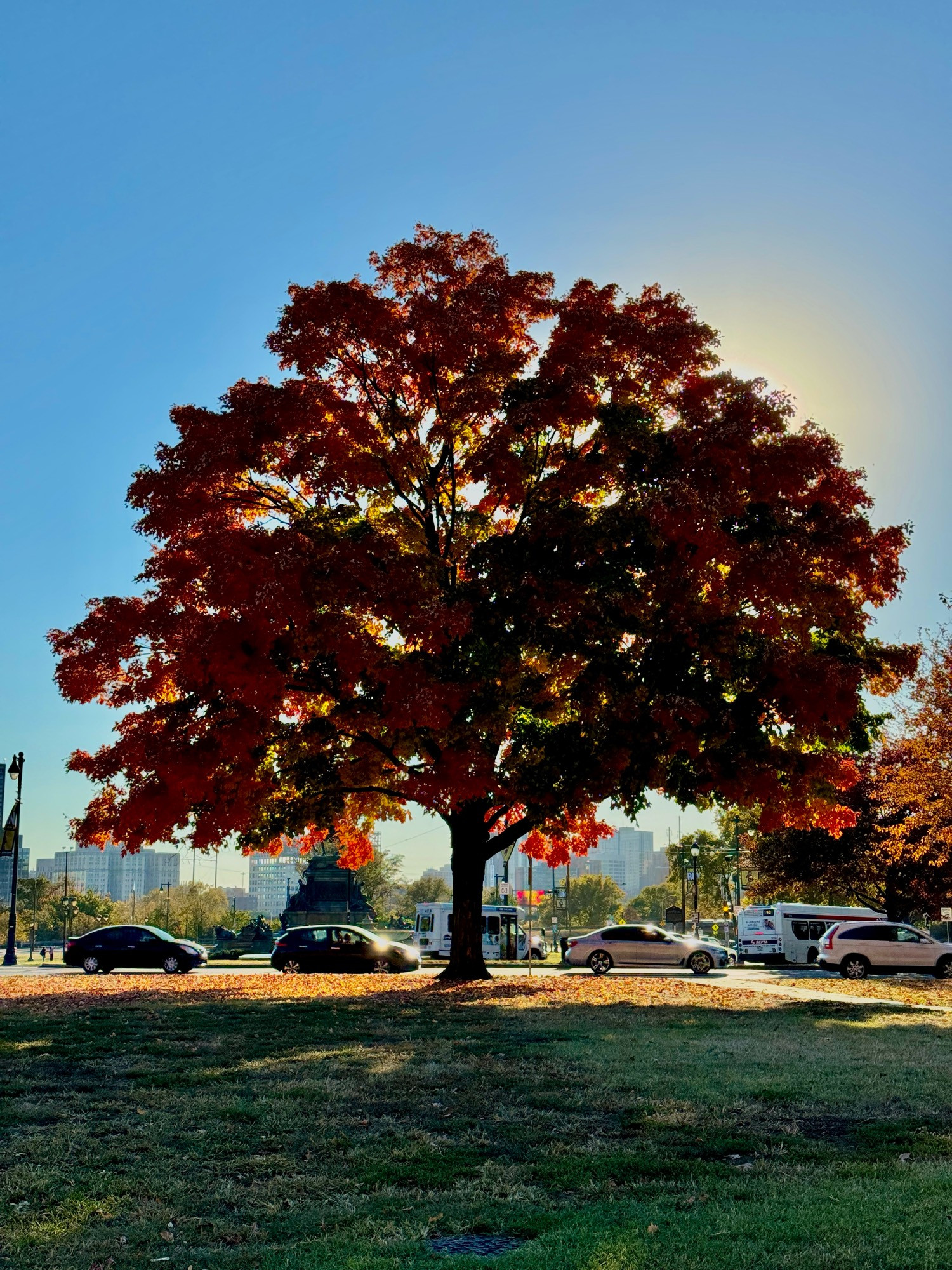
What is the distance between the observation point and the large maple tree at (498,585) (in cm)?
1892

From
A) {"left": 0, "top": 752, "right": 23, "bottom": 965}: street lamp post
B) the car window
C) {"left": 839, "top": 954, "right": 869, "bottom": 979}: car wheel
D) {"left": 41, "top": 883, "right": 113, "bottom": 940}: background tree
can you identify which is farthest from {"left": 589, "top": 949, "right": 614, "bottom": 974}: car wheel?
{"left": 41, "top": 883, "right": 113, "bottom": 940}: background tree

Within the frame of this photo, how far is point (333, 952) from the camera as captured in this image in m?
31.6

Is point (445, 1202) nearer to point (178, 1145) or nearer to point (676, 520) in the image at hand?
point (178, 1145)

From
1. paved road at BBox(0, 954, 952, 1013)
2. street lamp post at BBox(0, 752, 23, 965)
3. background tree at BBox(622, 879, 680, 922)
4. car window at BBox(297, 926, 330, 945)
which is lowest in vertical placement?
background tree at BBox(622, 879, 680, 922)

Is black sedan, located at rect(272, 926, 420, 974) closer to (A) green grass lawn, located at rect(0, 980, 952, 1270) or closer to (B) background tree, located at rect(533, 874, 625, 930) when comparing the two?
(A) green grass lawn, located at rect(0, 980, 952, 1270)

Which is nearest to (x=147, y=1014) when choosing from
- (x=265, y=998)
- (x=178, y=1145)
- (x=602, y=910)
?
(x=265, y=998)

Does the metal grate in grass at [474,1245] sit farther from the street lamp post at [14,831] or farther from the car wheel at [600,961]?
the street lamp post at [14,831]

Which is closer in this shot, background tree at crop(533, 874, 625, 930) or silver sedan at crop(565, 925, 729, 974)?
silver sedan at crop(565, 925, 729, 974)

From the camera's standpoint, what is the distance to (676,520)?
1797 cm

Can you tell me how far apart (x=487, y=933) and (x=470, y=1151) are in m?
37.2

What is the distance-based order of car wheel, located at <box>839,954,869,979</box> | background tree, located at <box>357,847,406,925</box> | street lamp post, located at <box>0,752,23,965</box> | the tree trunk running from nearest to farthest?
the tree trunk, car wheel, located at <box>839,954,869,979</box>, street lamp post, located at <box>0,752,23,965</box>, background tree, located at <box>357,847,406,925</box>

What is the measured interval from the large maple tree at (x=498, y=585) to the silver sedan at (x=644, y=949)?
1379cm

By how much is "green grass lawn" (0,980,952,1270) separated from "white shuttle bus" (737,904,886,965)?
102 feet

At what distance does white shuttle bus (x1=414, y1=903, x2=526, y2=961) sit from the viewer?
43531 mm
